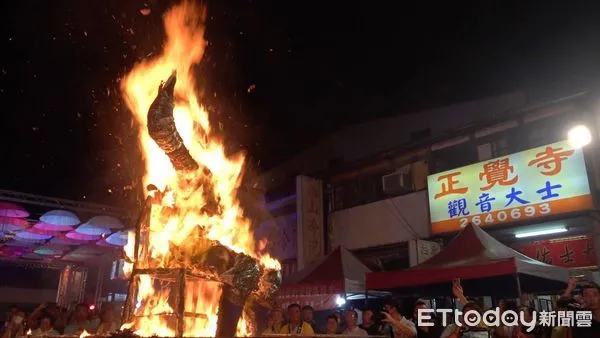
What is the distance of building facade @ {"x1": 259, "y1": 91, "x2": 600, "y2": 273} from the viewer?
12000 mm

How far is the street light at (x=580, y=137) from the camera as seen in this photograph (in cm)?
1159

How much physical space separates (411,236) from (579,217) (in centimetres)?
520

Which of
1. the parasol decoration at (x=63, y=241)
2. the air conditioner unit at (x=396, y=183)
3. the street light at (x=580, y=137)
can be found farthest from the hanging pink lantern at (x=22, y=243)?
the street light at (x=580, y=137)

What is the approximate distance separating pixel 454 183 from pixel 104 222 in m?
14.7

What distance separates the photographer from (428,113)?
18.6 meters

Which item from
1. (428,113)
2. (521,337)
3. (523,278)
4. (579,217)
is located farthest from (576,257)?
(428,113)

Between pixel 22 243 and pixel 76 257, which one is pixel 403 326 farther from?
pixel 76 257

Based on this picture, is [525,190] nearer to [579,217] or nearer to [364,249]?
[579,217]

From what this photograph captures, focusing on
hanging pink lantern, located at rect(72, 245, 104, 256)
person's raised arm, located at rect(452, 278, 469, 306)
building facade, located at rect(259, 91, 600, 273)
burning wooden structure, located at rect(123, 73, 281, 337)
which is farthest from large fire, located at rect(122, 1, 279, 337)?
hanging pink lantern, located at rect(72, 245, 104, 256)

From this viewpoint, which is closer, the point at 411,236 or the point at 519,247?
the point at 519,247

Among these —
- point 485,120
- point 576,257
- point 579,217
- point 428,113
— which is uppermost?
point 428,113

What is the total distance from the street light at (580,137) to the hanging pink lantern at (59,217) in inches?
718

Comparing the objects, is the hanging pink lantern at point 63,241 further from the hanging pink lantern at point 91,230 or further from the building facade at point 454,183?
the building facade at point 454,183
